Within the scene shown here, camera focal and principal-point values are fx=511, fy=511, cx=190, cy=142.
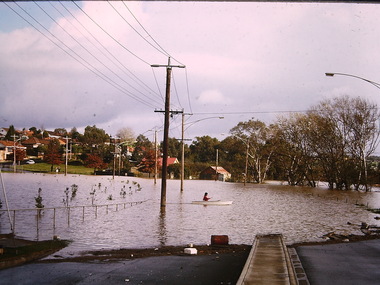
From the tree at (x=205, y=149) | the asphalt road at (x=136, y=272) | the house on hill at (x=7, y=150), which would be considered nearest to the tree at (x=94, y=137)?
the house on hill at (x=7, y=150)

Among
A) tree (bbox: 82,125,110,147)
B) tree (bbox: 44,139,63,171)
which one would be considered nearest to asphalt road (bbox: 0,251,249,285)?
tree (bbox: 44,139,63,171)

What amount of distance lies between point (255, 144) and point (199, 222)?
259 feet

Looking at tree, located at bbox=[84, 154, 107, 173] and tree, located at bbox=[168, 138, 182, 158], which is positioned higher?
→ tree, located at bbox=[168, 138, 182, 158]

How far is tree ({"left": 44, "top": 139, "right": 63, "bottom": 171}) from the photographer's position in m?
132

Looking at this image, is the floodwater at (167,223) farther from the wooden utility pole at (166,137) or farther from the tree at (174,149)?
the tree at (174,149)

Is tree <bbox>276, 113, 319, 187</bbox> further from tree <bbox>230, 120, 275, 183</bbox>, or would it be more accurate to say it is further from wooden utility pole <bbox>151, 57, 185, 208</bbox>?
wooden utility pole <bbox>151, 57, 185, 208</bbox>

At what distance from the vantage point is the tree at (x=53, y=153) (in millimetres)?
132250

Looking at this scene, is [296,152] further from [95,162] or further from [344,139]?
[95,162]

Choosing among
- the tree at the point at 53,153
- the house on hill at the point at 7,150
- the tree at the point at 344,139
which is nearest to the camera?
the tree at the point at 344,139

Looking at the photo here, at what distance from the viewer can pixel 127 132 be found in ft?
Result: 571

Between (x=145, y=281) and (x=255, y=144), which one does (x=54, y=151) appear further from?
(x=145, y=281)

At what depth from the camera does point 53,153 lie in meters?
132

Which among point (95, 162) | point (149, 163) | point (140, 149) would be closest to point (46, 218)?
point (95, 162)

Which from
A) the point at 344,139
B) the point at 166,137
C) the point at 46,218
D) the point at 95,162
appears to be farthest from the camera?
the point at 95,162
